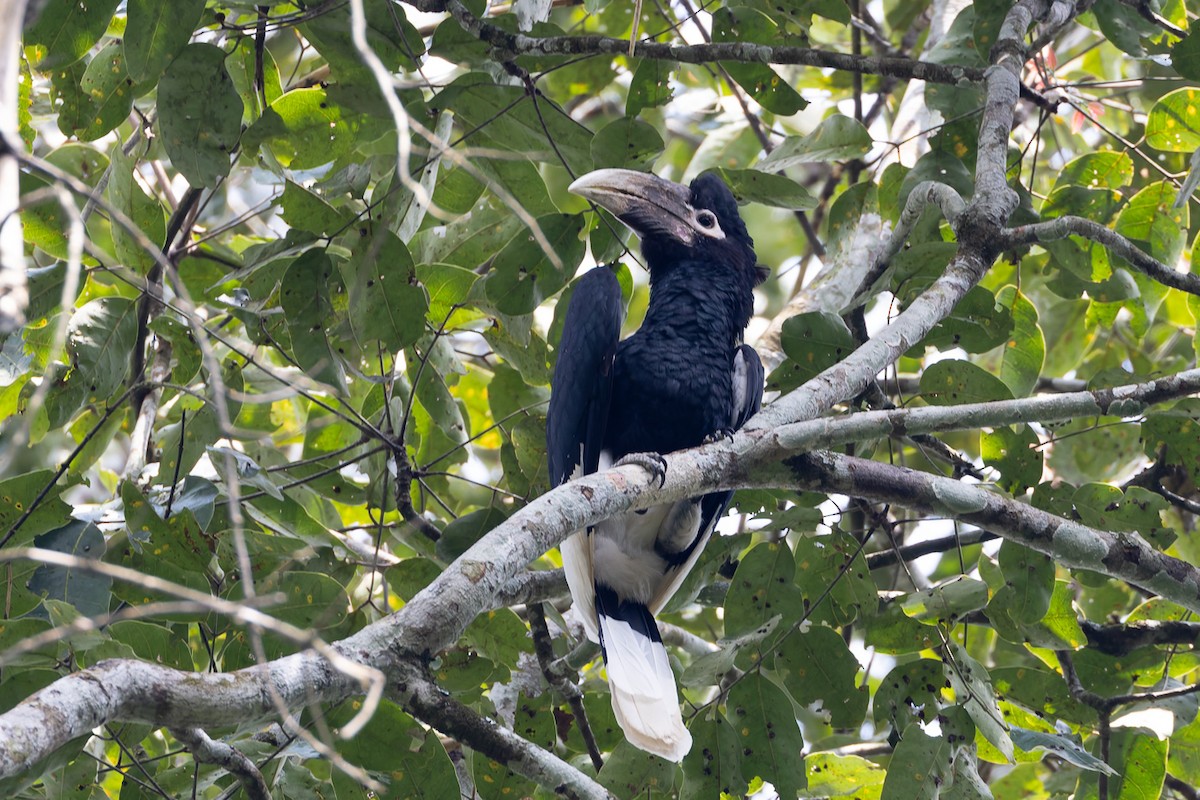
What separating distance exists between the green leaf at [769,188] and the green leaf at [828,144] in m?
0.11

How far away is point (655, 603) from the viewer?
10.6 feet

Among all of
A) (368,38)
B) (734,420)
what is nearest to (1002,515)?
(734,420)

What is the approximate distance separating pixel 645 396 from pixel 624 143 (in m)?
0.80

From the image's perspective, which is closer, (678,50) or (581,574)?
(678,50)

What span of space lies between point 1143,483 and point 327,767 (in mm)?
2321

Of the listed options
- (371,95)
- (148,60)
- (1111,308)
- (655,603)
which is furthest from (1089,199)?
(148,60)

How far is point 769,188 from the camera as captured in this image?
116 inches

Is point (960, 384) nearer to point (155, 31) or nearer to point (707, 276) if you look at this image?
point (707, 276)

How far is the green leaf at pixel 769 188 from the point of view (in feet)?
9.52

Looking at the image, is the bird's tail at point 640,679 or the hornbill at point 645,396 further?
the hornbill at point 645,396

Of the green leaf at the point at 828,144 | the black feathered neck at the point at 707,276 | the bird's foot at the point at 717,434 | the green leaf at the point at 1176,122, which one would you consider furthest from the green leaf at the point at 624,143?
the green leaf at the point at 1176,122

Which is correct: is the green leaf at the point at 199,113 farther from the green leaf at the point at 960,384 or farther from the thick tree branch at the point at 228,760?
the green leaf at the point at 960,384

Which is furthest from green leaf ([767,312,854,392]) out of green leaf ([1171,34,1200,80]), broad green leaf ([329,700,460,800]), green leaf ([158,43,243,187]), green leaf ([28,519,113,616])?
green leaf ([28,519,113,616])

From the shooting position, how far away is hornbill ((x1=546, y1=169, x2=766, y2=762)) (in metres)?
3.11
